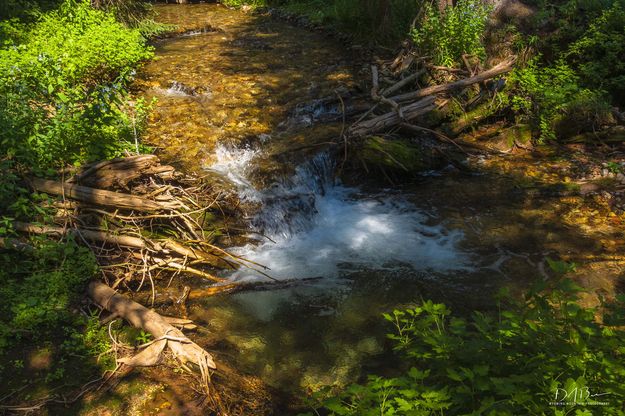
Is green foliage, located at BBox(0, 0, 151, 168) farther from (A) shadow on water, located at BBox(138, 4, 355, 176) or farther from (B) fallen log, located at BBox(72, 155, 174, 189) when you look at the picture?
(A) shadow on water, located at BBox(138, 4, 355, 176)

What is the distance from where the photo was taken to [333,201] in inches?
279

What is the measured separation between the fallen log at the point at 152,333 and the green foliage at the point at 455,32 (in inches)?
296

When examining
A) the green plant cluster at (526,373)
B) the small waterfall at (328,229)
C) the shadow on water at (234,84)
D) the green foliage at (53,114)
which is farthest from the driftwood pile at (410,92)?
the green plant cluster at (526,373)

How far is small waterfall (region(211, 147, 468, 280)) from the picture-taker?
18.7 feet

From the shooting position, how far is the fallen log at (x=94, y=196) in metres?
5.20

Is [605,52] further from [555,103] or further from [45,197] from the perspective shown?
[45,197]

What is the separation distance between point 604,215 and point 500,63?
12.1 feet

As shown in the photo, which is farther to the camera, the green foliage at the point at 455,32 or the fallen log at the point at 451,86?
the green foliage at the point at 455,32

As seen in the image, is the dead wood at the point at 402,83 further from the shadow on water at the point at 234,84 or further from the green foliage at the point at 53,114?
the green foliage at the point at 53,114

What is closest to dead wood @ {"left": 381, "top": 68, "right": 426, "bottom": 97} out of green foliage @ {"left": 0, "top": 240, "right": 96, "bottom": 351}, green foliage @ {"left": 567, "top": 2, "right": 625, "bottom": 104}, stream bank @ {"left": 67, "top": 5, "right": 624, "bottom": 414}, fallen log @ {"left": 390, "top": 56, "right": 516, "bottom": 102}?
fallen log @ {"left": 390, "top": 56, "right": 516, "bottom": 102}

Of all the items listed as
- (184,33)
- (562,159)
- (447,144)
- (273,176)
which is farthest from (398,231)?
(184,33)

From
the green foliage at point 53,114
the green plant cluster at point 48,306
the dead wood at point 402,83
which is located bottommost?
the green plant cluster at point 48,306

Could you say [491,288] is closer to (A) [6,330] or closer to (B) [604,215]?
(B) [604,215]

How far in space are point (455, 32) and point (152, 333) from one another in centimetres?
789
